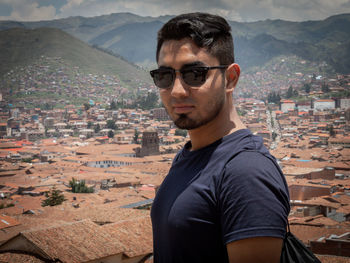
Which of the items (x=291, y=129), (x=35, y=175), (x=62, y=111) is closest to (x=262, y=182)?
(x=35, y=175)

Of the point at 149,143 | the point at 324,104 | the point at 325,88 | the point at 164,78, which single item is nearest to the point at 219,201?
the point at 164,78

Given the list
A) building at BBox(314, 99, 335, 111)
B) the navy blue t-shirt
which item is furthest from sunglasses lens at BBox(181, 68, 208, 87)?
building at BBox(314, 99, 335, 111)

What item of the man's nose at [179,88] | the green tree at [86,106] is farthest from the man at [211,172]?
the green tree at [86,106]

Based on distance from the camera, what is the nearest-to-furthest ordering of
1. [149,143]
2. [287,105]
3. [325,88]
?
[325,88] < [149,143] < [287,105]

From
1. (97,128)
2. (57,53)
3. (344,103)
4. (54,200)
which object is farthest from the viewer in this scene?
(57,53)

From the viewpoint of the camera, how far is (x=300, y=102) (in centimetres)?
2334

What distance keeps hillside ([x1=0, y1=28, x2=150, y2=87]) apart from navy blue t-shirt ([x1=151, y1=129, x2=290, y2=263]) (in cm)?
3264

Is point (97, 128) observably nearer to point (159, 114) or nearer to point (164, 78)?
point (159, 114)

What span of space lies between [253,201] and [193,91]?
10.3 inches

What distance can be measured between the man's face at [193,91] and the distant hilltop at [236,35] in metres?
35.0

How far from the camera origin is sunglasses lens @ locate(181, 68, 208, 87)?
70 centimetres

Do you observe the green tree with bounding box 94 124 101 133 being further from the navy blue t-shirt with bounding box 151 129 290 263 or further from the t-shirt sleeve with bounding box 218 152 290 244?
the t-shirt sleeve with bounding box 218 152 290 244

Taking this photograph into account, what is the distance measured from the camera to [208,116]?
0.72 meters

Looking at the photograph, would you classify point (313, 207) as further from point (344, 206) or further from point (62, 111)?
point (62, 111)
